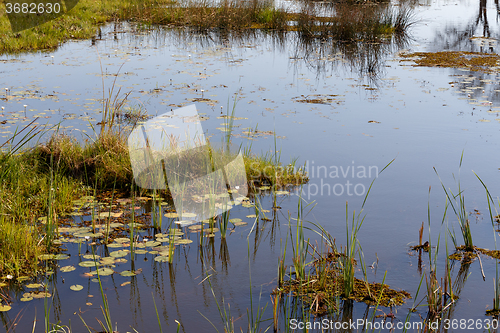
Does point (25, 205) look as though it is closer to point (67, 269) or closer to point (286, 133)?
point (67, 269)

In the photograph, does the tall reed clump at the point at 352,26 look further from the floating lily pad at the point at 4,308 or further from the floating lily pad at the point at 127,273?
the floating lily pad at the point at 4,308

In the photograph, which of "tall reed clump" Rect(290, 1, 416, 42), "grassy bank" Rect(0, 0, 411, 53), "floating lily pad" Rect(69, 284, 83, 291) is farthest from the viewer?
"tall reed clump" Rect(290, 1, 416, 42)

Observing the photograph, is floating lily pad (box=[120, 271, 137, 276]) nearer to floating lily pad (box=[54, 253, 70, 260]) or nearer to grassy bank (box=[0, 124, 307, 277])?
floating lily pad (box=[54, 253, 70, 260])

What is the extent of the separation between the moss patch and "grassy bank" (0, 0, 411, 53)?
2153 mm

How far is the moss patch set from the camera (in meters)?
9.20

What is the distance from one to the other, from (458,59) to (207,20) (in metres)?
7.69

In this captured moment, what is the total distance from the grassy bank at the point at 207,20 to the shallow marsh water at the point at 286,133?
879 millimetres

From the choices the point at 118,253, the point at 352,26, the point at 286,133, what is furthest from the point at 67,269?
the point at 352,26

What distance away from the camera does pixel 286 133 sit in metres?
5.64

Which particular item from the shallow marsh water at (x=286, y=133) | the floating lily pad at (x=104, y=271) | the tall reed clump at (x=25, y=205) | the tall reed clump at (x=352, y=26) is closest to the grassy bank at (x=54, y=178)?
the tall reed clump at (x=25, y=205)

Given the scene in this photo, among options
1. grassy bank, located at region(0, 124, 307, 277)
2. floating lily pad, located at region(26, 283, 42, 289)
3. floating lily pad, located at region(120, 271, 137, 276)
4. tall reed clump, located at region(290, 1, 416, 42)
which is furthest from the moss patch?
floating lily pad, located at region(26, 283, 42, 289)

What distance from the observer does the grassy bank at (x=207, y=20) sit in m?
11.4

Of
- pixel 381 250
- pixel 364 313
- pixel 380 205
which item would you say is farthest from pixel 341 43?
pixel 364 313

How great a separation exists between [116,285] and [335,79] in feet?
22.1
